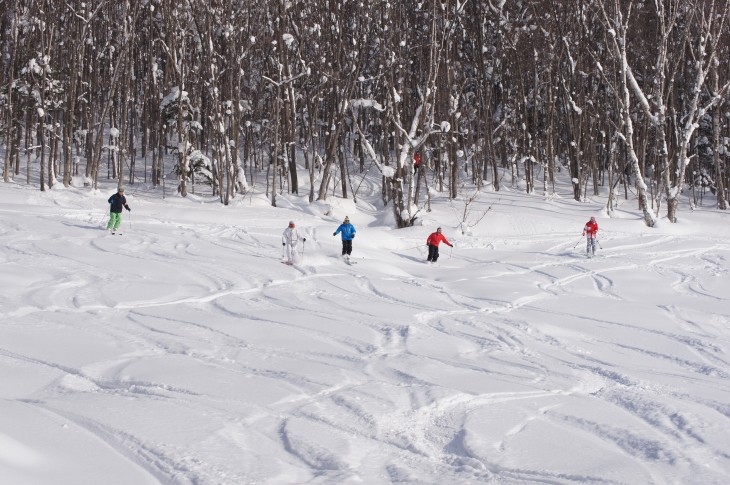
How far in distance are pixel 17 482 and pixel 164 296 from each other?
9767mm

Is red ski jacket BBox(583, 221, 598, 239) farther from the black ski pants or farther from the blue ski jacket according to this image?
the blue ski jacket

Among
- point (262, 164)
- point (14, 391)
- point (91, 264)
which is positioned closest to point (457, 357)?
point (14, 391)

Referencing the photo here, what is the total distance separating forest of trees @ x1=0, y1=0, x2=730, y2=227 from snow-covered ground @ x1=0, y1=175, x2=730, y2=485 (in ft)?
33.6

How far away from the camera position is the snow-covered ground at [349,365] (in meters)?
6.08

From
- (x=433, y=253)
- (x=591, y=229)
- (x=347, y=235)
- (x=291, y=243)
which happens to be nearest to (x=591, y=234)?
(x=591, y=229)

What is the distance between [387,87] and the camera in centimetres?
2922

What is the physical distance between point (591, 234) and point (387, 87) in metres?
10.9

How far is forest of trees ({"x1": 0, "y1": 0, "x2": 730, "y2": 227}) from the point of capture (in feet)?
97.7

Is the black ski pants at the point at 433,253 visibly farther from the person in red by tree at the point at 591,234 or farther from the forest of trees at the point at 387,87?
the forest of trees at the point at 387,87

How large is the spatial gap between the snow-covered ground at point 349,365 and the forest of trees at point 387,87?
33.6 ft

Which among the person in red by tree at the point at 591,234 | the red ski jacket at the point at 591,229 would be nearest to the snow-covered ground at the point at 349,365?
the person in red by tree at the point at 591,234

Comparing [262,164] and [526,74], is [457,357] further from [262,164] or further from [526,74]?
[262,164]

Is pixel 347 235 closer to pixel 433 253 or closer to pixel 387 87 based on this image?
pixel 433 253

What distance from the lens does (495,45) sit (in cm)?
4050
